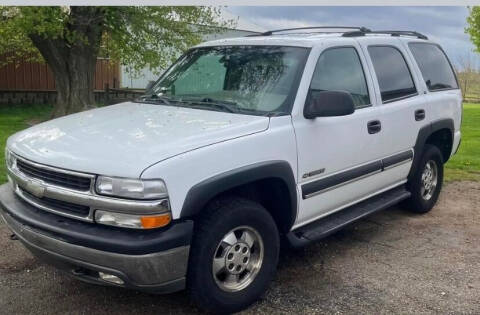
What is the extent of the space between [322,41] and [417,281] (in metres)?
2.15

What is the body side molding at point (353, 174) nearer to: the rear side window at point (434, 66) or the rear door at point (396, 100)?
the rear door at point (396, 100)

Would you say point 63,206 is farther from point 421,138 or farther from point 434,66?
point 434,66

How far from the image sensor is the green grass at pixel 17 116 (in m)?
12.2

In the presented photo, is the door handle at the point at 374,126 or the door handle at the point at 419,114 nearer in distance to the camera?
the door handle at the point at 374,126

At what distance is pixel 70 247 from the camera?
10.3ft

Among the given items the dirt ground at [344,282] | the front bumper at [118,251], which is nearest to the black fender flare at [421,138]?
the dirt ground at [344,282]

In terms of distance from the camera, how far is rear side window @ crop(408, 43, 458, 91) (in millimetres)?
5805

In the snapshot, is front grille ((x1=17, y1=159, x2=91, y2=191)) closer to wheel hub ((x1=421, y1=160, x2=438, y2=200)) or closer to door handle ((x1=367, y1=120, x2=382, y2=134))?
door handle ((x1=367, y1=120, x2=382, y2=134))

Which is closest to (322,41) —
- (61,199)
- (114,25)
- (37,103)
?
(61,199)

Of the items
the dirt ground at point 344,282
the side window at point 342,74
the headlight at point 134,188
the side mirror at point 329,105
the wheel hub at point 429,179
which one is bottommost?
the dirt ground at point 344,282

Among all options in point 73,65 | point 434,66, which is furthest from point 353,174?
point 73,65

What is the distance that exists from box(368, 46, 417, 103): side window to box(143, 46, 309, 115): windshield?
3.58 feet

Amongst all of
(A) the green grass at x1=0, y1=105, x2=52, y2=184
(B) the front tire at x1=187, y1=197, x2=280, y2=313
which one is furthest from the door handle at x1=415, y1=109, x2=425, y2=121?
(A) the green grass at x1=0, y1=105, x2=52, y2=184

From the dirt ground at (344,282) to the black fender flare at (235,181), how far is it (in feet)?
2.22
